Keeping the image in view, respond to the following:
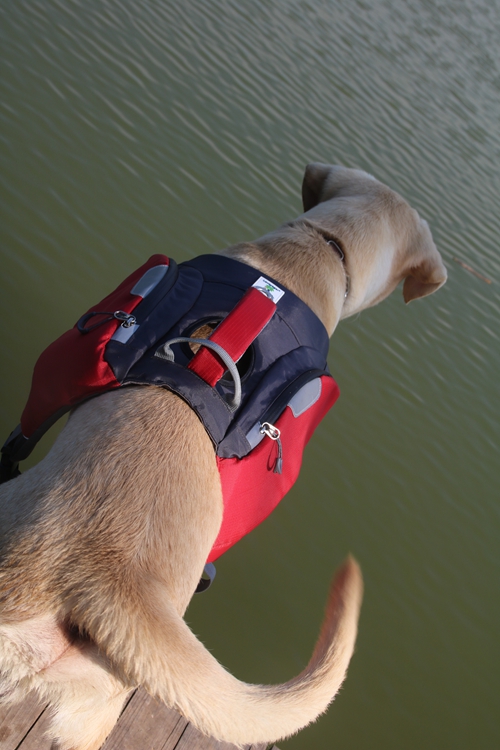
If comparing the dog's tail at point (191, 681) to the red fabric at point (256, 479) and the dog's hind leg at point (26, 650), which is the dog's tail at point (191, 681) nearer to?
the dog's hind leg at point (26, 650)

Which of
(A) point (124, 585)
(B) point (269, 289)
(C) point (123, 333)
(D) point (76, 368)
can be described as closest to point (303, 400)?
(B) point (269, 289)

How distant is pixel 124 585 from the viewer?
4.57 feet

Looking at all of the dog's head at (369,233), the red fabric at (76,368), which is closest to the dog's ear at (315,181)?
the dog's head at (369,233)

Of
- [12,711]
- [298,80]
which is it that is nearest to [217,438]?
[12,711]

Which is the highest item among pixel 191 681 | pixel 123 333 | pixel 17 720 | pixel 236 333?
pixel 236 333

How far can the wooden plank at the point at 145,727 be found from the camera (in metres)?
2.14

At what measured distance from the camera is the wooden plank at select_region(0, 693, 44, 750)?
1.98m

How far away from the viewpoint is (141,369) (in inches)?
71.1

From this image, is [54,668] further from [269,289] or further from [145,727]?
[269,289]

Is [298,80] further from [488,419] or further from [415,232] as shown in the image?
[415,232]

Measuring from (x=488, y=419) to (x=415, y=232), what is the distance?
273 cm

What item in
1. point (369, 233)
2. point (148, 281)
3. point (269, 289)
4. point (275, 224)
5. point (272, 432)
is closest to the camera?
point (272, 432)

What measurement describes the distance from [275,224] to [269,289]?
147 inches

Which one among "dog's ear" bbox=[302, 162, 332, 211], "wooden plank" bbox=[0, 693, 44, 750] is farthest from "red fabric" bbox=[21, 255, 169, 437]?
"dog's ear" bbox=[302, 162, 332, 211]
